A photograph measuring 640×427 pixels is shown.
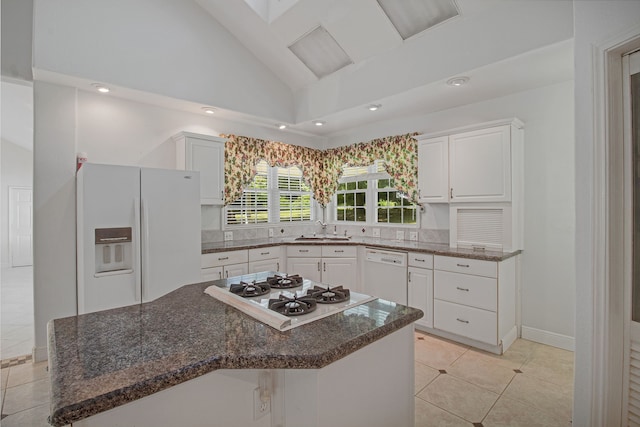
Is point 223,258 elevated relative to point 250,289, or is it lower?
lower

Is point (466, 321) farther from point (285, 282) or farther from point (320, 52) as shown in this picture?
point (320, 52)

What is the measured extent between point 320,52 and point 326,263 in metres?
2.54

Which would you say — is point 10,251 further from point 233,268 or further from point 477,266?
point 477,266

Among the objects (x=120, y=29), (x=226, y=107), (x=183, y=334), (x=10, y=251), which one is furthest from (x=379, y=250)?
(x=10, y=251)

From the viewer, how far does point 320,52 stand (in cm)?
356

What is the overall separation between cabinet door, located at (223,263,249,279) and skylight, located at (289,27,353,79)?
2.55 m

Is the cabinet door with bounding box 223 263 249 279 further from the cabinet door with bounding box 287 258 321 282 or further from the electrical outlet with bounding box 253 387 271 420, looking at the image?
the electrical outlet with bounding box 253 387 271 420

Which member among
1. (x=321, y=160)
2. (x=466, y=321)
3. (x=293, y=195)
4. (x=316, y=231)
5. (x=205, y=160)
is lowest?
(x=466, y=321)

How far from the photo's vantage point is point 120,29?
113 inches

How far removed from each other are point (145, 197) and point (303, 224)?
266 centimetres

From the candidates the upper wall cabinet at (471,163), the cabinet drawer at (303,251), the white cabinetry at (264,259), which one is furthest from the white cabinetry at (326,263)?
the upper wall cabinet at (471,163)

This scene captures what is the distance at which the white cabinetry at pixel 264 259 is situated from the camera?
3.66 m

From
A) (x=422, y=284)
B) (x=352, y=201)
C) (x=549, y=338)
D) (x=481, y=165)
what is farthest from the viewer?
(x=352, y=201)

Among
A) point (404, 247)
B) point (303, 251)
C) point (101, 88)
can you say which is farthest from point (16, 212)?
point (404, 247)
